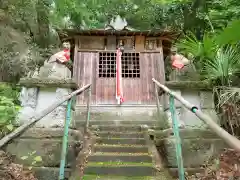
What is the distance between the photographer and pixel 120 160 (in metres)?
4.07

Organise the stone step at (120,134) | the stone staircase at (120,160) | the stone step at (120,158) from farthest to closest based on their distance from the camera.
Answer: the stone step at (120,134), the stone step at (120,158), the stone staircase at (120,160)

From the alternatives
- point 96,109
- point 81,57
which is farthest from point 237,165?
point 81,57

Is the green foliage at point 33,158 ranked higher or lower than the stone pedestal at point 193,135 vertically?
lower

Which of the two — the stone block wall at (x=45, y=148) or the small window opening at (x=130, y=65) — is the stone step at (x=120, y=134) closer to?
the stone block wall at (x=45, y=148)

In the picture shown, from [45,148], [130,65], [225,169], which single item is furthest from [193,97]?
[130,65]

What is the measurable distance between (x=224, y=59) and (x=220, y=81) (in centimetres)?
40

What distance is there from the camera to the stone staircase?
371 centimetres

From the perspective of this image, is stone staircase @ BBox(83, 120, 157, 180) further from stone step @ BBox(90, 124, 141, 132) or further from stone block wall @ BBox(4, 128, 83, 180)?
stone step @ BBox(90, 124, 141, 132)

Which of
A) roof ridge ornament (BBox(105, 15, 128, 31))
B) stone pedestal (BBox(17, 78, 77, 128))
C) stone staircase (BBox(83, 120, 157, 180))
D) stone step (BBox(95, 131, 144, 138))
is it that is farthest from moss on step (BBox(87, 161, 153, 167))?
roof ridge ornament (BBox(105, 15, 128, 31))

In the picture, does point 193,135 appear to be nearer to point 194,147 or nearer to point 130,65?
point 194,147

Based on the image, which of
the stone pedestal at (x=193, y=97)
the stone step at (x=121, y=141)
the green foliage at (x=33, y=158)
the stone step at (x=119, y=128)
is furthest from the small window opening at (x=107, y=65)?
the green foliage at (x=33, y=158)

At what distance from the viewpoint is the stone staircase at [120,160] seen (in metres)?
3.71

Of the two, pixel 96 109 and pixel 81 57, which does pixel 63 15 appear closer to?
pixel 81 57

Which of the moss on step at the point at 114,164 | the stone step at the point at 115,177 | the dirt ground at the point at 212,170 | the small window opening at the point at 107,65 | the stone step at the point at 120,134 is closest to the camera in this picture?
the dirt ground at the point at 212,170
